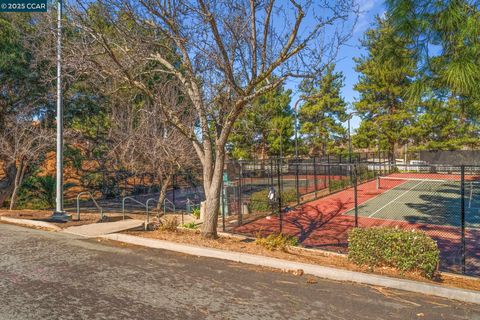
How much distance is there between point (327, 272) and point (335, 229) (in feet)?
23.8

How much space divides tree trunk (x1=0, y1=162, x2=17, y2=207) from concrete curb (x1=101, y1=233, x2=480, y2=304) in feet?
34.7

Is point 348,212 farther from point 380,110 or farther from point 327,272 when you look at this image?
point 380,110

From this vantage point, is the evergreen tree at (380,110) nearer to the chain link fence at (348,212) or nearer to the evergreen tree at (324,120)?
the evergreen tree at (324,120)

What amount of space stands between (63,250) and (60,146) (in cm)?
466

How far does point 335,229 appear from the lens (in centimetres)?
1242

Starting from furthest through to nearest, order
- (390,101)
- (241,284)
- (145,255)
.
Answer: (390,101)
(145,255)
(241,284)

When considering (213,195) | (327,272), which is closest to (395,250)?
(327,272)

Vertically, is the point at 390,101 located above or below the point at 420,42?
above

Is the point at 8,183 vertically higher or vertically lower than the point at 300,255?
higher

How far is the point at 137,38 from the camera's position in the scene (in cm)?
759

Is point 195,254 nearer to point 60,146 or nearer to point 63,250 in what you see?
point 63,250

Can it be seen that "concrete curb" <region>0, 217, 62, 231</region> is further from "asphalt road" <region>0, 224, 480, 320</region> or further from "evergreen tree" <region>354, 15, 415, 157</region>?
"evergreen tree" <region>354, 15, 415, 157</region>

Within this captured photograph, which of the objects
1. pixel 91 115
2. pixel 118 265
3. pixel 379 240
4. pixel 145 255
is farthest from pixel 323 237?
pixel 91 115

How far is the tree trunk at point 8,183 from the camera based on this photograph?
48.5ft
